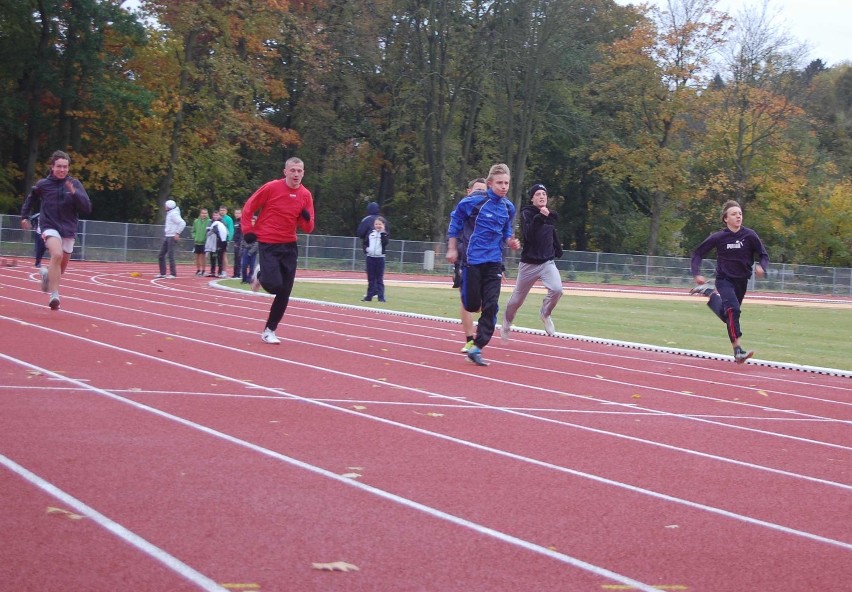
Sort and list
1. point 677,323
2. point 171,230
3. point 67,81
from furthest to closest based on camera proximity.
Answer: point 67,81
point 171,230
point 677,323

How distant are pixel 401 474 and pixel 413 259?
42392 millimetres

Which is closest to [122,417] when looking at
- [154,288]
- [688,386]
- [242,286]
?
[688,386]

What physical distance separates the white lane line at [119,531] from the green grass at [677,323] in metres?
11.0

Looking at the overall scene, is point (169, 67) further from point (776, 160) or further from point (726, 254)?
point (726, 254)

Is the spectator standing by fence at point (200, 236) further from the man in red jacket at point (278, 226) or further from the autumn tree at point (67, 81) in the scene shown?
the man in red jacket at point (278, 226)

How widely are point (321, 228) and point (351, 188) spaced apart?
287 centimetres

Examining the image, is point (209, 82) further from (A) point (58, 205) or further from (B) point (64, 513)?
(B) point (64, 513)

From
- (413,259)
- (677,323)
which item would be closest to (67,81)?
(413,259)

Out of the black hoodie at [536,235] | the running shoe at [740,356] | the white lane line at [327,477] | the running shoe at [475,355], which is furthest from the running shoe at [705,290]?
the white lane line at [327,477]

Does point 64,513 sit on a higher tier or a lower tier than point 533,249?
lower

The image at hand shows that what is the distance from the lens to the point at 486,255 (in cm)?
1223

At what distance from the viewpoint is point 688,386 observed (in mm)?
11586

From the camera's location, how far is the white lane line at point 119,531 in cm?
429

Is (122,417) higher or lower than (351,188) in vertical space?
lower
